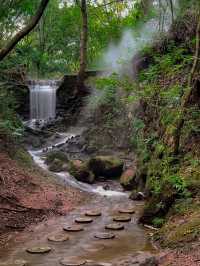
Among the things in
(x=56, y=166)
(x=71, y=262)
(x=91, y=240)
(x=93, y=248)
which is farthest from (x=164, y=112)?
(x=71, y=262)

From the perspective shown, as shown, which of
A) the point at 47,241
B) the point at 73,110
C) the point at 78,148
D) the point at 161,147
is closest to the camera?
the point at 47,241

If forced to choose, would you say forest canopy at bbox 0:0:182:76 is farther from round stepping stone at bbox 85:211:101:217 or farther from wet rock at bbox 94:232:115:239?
A: wet rock at bbox 94:232:115:239

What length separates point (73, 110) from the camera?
2588 centimetres

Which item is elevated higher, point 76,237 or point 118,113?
point 118,113

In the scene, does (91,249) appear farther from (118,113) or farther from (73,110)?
(73,110)

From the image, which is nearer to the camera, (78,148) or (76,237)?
(76,237)

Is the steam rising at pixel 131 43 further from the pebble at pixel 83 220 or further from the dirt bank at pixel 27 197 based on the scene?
the pebble at pixel 83 220

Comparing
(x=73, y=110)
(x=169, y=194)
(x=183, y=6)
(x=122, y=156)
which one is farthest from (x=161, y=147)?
(x=73, y=110)

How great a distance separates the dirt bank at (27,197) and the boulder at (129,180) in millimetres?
1579

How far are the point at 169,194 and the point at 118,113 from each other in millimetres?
13217

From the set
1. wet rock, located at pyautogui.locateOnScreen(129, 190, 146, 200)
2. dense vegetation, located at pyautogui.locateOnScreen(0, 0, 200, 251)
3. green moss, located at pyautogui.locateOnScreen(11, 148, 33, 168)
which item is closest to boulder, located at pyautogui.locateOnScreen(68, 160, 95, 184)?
green moss, located at pyautogui.locateOnScreen(11, 148, 33, 168)

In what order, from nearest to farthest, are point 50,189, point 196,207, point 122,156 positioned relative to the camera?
point 196,207
point 50,189
point 122,156

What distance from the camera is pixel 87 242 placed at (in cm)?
888

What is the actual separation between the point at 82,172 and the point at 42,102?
40.0 feet
